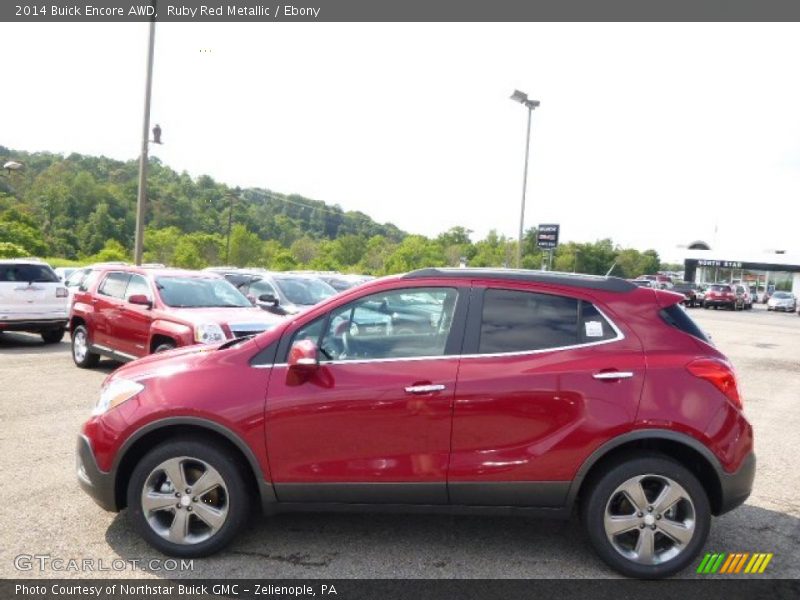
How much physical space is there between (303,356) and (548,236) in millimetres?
24795

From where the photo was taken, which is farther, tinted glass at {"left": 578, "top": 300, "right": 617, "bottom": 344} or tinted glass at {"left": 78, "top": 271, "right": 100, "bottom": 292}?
tinted glass at {"left": 78, "top": 271, "right": 100, "bottom": 292}

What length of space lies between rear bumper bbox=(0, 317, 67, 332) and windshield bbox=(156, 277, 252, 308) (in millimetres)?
5274

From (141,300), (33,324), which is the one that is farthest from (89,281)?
(33,324)

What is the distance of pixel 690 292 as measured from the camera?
4353cm

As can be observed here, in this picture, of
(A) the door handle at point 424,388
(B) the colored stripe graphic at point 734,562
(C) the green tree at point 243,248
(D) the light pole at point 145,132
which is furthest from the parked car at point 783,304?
(A) the door handle at point 424,388

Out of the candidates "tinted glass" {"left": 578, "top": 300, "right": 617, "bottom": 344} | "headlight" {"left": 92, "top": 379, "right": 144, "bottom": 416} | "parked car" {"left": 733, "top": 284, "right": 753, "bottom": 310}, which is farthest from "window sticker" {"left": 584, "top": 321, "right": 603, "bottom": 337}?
"parked car" {"left": 733, "top": 284, "right": 753, "bottom": 310}

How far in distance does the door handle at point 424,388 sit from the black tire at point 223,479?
45.3 inches

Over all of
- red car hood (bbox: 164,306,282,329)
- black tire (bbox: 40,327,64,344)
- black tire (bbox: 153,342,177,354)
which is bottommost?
black tire (bbox: 40,327,64,344)

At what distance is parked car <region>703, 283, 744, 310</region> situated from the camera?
4197 centimetres

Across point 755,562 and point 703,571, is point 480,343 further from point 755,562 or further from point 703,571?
point 755,562

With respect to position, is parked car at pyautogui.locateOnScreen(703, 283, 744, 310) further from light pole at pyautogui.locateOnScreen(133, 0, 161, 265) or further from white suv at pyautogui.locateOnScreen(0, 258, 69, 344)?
white suv at pyautogui.locateOnScreen(0, 258, 69, 344)

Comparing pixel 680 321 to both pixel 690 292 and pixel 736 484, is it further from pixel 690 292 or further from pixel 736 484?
pixel 690 292

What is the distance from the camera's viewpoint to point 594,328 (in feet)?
13.4

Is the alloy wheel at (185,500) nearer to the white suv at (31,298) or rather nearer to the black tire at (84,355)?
the black tire at (84,355)
